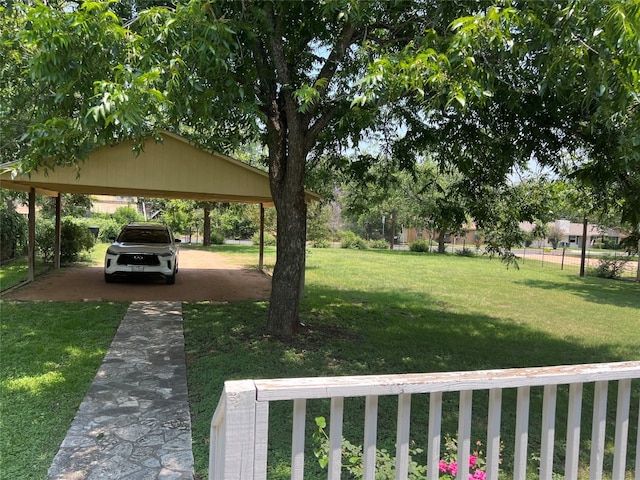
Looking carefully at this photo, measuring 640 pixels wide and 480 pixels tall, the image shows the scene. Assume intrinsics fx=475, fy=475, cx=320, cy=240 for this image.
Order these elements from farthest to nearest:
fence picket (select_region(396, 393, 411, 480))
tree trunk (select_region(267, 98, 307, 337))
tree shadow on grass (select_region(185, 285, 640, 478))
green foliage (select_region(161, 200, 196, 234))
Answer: green foliage (select_region(161, 200, 196, 234)), tree trunk (select_region(267, 98, 307, 337)), tree shadow on grass (select_region(185, 285, 640, 478)), fence picket (select_region(396, 393, 411, 480))

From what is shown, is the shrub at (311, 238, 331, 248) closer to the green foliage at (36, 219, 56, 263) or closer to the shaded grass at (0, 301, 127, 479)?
the green foliage at (36, 219, 56, 263)

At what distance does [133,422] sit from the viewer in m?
4.23

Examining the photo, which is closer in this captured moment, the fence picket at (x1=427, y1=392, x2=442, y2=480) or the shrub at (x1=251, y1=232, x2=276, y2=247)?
the fence picket at (x1=427, y1=392, x2=442, y2=480)

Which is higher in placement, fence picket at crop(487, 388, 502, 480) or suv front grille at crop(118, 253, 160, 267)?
fence picket at crop(487, 388, 502, 480)

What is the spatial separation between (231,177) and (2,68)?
4.75m

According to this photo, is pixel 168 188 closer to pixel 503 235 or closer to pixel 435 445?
pixel 503 235

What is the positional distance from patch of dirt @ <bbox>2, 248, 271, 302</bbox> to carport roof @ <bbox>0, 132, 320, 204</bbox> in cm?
244

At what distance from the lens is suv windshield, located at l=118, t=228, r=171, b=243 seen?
41.7ft

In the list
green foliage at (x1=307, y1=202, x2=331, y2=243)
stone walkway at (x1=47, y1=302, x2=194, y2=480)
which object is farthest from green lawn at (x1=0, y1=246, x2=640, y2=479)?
green foliage at (x1=307, y1=202, x2=331, y2=243)

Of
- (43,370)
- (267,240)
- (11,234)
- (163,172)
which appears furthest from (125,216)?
(43,370)

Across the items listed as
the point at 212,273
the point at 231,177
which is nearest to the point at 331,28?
the point at 231,177

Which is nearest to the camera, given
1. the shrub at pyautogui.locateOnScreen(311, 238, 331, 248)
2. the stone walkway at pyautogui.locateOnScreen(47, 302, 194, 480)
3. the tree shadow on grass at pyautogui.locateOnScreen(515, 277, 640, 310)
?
the stone walkway at pyautogui.locateOnScreen(47, 302, 194, 480)

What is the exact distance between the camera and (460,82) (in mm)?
3893

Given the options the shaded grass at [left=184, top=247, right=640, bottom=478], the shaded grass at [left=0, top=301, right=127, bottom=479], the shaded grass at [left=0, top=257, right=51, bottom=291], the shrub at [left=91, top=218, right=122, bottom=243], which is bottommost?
the shaded grass at [left=184, top=247, right=640, bottom=478]
